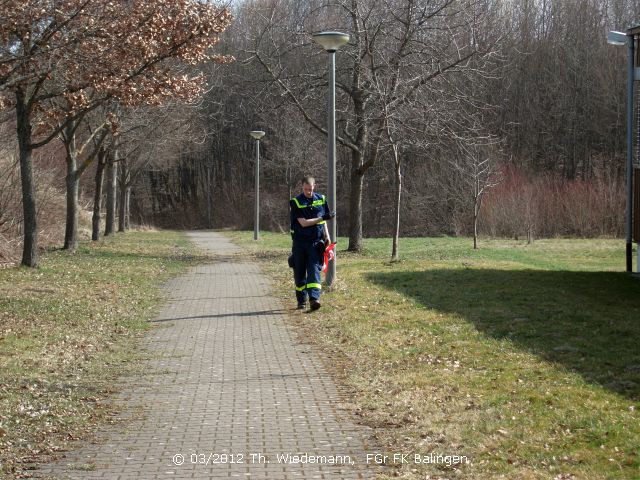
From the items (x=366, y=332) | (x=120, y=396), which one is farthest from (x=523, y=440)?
(x=366, y=332)

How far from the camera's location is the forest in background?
78.6 feet

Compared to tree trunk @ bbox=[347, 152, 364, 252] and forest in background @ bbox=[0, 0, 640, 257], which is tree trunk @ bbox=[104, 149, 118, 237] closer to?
forest in background @ bbox=[0, 0, 640, 257]

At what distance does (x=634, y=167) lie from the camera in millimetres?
18547

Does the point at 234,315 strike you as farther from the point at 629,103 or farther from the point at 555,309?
the point at 629,103

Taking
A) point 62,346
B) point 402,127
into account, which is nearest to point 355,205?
point 402,127

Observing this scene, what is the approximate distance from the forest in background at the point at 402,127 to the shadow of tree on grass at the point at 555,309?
16.3 feet

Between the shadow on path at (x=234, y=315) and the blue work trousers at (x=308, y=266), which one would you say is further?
the blue work trousers at (x=308, y=266)

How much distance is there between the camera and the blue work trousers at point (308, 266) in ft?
44.7

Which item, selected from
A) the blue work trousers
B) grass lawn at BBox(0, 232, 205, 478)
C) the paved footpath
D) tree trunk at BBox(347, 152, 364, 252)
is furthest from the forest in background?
the paved footpath

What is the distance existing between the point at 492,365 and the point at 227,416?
307 cm

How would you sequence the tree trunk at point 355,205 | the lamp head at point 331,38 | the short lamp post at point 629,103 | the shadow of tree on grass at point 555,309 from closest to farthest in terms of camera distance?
the shadow of tree on grass at point 555,309
the lamp head at point 331,38
the short lamp post at point 629,103
the tree trunk at point 355,205

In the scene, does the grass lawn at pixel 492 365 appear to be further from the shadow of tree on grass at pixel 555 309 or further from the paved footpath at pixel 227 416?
the paved footpath at pixel 227 416

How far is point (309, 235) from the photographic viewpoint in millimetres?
13625

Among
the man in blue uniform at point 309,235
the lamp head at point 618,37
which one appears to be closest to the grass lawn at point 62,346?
the man in blue uniform at point 309,235
